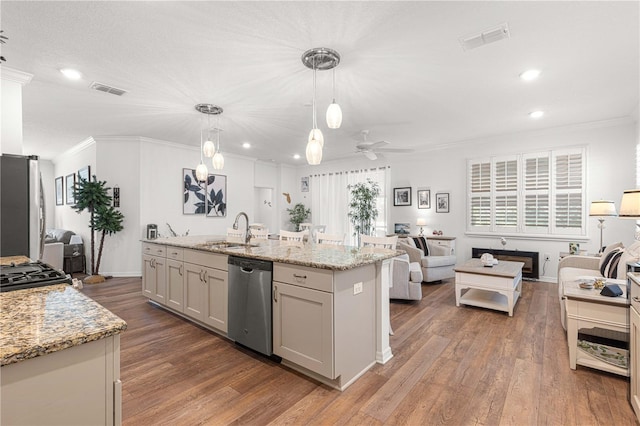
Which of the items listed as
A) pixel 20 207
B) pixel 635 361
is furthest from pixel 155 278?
pixel 635 361

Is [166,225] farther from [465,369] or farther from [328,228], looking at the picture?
[465,369]

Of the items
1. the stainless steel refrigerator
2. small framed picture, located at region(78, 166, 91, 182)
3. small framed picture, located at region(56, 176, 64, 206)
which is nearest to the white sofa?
the stainless steel refrigerator

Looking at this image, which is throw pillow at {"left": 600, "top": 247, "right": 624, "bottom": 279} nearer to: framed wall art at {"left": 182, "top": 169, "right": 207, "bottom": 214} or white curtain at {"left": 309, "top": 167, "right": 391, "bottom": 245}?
white curtain at {"left": 309, "top": 167, "right": 391, "bottom": 245}

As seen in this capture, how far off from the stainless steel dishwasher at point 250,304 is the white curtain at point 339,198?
5.41 m

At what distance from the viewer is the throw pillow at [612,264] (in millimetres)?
3322

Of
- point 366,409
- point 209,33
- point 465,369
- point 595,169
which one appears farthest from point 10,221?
point 595,169

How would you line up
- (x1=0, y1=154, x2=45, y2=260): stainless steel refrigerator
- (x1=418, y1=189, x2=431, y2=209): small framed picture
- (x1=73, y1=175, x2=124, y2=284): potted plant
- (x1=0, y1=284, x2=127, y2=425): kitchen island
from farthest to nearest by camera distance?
1. (x1=418, y1=189, x2=431, y2=209): small framed picture
2. (x1=73, y1=175, x2=124, y2=284): potted plant
3. (x1=0, y1=154, x2=45, y2=260): stainless steel refrigerator
4. (x1=0, y1=284, x2=127, y2=425): kitchen island

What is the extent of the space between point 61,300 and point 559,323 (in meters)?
4.47

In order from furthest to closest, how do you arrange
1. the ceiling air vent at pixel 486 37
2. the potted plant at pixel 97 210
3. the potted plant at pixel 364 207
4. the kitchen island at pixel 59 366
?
the potted plant at pixel 364 207 → the potted plant at pixel 97 210 → the ceiling air vent at pixel 486 37 → the kitchen island at pixel 59 366

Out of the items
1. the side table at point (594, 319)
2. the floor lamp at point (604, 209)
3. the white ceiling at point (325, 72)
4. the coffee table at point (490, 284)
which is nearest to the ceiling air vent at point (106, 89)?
the white ceiling at point (325, 72)

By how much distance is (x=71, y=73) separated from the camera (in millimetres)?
3203

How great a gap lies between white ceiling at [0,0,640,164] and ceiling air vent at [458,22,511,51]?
0.07 meters

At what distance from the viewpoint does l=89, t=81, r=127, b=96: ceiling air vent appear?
352 cm

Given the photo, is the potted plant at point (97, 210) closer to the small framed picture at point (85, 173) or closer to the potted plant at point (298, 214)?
the small framed picture at point (85, 173)
